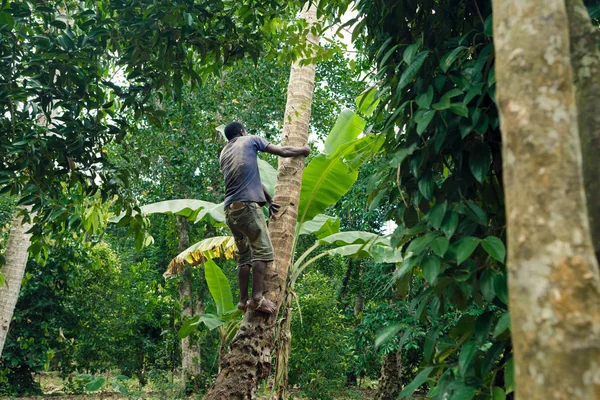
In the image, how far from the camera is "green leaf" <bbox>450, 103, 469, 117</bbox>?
2.14 meters

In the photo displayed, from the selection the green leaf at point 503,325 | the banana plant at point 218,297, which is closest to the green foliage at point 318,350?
the banana plant at point 218,297

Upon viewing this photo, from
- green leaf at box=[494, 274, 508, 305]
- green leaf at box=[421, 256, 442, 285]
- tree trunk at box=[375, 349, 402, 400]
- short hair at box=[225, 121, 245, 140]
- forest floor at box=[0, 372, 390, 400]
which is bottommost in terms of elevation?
forest floor at box=[0, 372, 390, 400]

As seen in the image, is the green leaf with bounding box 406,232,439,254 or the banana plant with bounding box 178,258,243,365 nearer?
the green leaf with bounding box 406,232,439,254

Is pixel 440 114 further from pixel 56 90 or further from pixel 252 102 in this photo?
pixel 252 102

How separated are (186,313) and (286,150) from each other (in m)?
9.12

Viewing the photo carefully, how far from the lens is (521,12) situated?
1.35 meters

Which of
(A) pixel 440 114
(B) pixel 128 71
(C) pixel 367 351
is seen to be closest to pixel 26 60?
(B) pixel 128 71

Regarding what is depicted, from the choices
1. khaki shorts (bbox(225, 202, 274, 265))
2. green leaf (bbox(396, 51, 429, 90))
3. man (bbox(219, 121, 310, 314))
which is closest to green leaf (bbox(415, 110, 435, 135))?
green leaf (bbox(396, 51, 429, 90))

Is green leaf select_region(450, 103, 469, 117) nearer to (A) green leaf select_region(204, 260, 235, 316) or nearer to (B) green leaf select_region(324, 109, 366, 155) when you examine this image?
(B) green leaf select_region(324, 109, 366, 155)

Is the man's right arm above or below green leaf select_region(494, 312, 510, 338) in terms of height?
above

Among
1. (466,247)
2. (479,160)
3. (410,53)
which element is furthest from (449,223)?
(410,53)

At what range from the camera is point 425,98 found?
233cm

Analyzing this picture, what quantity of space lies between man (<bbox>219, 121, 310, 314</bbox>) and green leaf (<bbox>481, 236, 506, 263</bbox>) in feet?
9.00

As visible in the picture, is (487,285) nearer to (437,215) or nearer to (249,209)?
(437,215)
